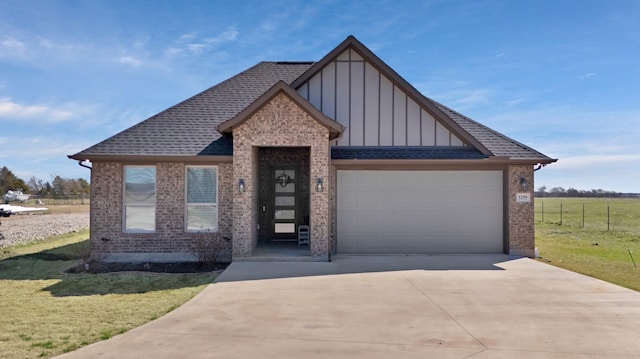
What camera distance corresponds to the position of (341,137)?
42.9ft

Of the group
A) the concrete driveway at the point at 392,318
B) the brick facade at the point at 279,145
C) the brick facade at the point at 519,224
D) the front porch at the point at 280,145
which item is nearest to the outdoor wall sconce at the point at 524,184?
the brick facade at the point at 519,224

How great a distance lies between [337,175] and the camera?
12727 millimetres

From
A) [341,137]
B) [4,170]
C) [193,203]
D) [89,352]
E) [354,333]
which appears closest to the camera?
[89,352]

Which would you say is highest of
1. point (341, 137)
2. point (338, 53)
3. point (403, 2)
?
point (403, 2)

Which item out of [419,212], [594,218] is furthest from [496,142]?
[594,218]

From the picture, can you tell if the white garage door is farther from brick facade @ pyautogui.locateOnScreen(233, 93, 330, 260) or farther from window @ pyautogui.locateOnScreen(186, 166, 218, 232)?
window @ pyautogui.locateOnScreen(186, 166, 218, 232)

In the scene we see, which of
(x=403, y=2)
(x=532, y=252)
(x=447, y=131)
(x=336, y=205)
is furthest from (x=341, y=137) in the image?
(x=532, y=252)

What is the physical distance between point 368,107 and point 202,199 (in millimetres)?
5621

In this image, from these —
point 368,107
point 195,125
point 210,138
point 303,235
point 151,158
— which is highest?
point 368,107

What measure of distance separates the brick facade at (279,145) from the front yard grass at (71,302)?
1.93 meters

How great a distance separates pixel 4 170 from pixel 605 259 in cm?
8468

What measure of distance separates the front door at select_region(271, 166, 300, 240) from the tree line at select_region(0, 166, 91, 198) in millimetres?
65540

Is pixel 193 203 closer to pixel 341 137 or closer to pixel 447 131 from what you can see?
pixel 341 137

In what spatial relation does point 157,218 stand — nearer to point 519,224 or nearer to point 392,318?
point 392,318
